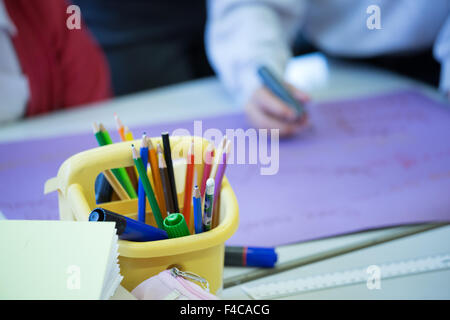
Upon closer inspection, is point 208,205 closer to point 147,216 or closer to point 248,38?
point 147,216

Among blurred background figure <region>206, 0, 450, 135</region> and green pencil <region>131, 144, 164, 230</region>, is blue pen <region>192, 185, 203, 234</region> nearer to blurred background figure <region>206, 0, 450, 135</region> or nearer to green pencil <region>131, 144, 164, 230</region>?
green pencil <region>131, 144, 164, 230</region>

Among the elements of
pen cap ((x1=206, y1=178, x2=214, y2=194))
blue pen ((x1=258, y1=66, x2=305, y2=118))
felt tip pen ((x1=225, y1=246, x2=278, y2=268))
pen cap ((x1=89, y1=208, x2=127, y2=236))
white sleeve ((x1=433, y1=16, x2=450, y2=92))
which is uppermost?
white sleeve ((x1=433, y1=16, x2=450, y2=92))

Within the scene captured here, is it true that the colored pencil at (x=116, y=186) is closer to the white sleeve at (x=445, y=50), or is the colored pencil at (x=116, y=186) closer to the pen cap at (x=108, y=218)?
the pen cap at (x=108, y=218)

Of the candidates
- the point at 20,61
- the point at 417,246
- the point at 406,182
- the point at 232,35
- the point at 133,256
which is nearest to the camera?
the point at 133,256

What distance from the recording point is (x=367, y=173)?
49 cm

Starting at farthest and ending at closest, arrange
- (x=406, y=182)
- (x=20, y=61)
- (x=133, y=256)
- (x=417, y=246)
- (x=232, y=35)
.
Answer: (x=232, y=35) → (x=20, y=61) → (x=406, y=182) → (x=417, y=246) → (x=133, y=256)

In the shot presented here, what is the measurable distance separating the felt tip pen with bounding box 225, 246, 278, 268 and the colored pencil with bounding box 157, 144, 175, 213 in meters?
0.10

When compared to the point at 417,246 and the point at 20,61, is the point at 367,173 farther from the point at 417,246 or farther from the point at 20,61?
the point at 20,61

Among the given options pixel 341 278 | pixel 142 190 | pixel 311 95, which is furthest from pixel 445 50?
pixel 142 190

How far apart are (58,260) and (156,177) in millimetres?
82

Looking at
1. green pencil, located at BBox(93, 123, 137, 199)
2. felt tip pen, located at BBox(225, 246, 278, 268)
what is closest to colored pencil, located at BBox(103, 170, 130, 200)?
green pencil, located at BBox(93, 123, 137, 199)

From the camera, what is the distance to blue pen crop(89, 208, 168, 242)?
8.9 inches
